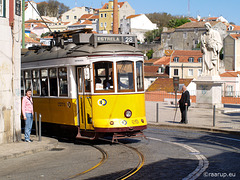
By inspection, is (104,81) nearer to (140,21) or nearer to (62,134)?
(62,134)

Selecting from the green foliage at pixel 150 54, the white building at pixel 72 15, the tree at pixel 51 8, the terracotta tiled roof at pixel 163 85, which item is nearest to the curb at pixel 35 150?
the terracotta tiled roof at pixel 163 85

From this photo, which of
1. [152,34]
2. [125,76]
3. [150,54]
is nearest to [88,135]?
[125,76]

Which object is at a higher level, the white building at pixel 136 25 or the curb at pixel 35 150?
the white building at pixel 136 25

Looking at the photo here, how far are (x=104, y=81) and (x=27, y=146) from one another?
3.15 meters

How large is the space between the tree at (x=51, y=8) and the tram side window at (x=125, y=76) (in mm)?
176833

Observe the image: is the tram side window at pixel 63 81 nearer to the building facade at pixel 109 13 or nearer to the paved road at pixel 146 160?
the paved road at pixel 146 160

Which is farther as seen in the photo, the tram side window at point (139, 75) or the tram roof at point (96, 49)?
the tram side window at point (139, 75)

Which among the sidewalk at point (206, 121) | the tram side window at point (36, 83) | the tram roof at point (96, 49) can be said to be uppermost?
the tram roof at point (96, 49)

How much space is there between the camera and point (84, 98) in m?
14.5

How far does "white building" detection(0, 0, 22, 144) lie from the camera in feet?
48.1

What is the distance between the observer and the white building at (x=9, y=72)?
1466 centimetres

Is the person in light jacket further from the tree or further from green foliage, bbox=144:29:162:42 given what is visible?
the tree

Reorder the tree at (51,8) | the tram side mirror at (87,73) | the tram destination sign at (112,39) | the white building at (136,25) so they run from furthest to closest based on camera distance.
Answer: the tree at (51,8) → the white building at (136,25) → the tram destination sign at (112,39) → the tram side mirror at (87,73)

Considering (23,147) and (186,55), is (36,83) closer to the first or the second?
(23,147)
